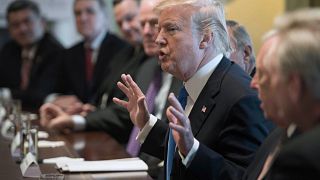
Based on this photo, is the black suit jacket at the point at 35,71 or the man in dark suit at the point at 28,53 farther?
the man in dark suit at the point at 28,53

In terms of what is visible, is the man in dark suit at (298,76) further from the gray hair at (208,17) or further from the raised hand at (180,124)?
the gray hair at (208,17)

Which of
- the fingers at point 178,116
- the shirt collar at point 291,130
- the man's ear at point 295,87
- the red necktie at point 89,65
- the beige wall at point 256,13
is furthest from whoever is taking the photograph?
the red necktie at point 89,65

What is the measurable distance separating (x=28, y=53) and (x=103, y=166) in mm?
3808

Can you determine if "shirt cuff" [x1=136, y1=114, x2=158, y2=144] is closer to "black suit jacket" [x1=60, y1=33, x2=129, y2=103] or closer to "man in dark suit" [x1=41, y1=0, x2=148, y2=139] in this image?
"man in dark suit" [x1=41, y1=0, x2=148, y2=139]

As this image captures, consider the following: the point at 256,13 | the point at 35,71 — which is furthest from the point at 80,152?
the point at 35,71

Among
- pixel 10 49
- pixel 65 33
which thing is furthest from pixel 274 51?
pixel 65 33

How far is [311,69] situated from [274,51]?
116 mm

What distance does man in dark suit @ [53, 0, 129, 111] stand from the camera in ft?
17.3

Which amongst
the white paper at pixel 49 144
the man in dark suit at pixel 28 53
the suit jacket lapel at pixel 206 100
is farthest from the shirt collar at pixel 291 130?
the man in dark suit at pixel 28 53

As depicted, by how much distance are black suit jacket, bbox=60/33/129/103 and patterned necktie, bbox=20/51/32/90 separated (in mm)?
629

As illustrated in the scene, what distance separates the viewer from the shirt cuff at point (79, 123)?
13.5 ft

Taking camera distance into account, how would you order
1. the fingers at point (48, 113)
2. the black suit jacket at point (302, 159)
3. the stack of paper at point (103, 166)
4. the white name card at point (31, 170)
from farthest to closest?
the fingers at point (48, 113), the stack of paper at point (103, 166), the white name card at point (31, 170), the black suit jacket at point (302, 159)

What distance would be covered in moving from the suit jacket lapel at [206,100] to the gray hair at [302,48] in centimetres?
103

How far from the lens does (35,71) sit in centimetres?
611
